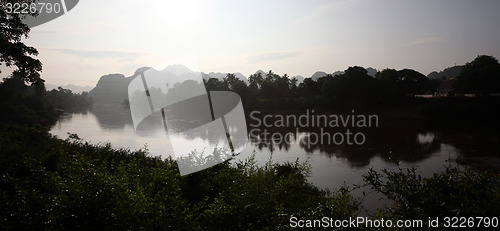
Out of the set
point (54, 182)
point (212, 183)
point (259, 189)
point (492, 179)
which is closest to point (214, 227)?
point (259, 189)

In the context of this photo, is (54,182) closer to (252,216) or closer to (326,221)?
(252,216)

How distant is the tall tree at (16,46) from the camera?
10.1 meters

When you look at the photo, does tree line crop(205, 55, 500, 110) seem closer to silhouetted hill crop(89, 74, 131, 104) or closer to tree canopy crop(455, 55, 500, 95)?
tree canopy crop(455, 55, 500, 95)

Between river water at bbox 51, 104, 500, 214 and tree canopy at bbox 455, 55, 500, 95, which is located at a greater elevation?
tree canopy at bbox 455, 55, 500, 95

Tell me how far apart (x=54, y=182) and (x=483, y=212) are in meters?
3.84

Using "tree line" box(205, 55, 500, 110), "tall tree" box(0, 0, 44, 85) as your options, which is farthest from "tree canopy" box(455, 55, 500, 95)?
"tall tree" box(0, 0, 44, 85)

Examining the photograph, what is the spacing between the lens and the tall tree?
33.1 feet

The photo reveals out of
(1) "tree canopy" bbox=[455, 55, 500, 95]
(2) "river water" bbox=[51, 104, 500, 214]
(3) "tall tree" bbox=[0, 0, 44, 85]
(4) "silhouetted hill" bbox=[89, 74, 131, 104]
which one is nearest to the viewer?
(3) "tall tree" bbox=[0, 0, 44, 85]

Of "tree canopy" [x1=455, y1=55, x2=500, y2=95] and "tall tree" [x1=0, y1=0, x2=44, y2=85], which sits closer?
"tall tree" [x1=0, y1=0, x2=44, y2=85]

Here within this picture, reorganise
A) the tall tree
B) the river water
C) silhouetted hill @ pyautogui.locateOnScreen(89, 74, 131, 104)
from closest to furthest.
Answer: the tall tree < the river water < silhouetted hill @ pyautogui.locateOnScreen(89, 74, 131, 104)

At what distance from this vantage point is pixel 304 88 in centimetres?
5009

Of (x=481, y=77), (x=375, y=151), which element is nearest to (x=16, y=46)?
(x=375, y=151)

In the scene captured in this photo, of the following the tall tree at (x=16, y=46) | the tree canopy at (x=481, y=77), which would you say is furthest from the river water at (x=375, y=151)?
the tree canopy at (x=481, y=77)

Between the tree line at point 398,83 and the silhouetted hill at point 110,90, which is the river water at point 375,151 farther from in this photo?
the silhouetted hill at point 110,90
